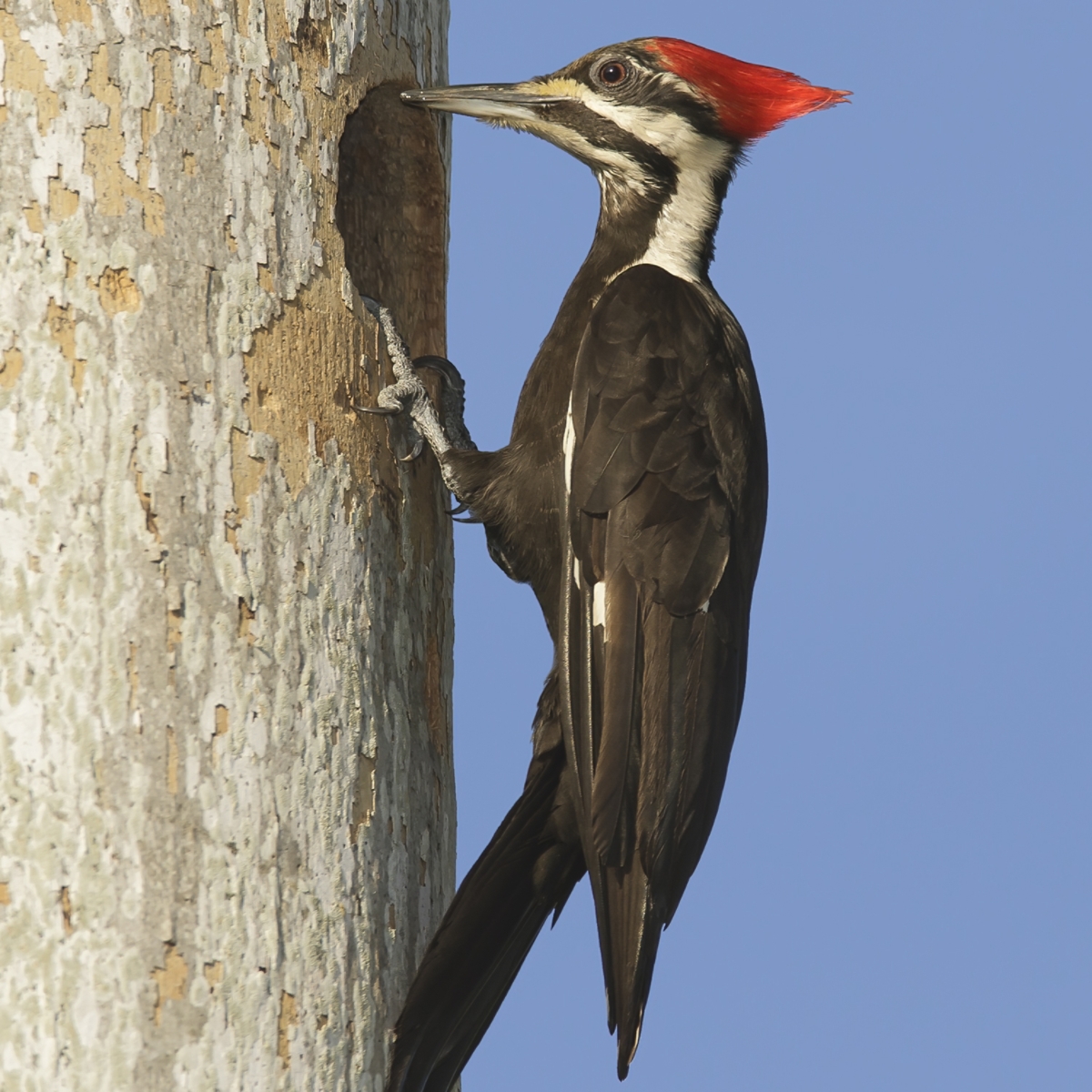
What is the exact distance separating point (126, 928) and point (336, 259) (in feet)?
3.57

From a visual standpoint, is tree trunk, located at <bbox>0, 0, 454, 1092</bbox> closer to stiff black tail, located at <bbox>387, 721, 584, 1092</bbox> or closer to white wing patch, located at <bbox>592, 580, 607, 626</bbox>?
stiff black tail, located at <bbox>387, 721, 584, 1092</bbox>

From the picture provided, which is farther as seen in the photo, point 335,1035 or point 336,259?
point 336,259

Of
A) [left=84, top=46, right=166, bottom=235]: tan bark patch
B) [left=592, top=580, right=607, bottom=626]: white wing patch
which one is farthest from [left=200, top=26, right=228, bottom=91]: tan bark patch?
[left=592, top=580, right=607, bottom=626]: white wing patch

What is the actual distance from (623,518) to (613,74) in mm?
1104

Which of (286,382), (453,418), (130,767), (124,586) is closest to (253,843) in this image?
(130,767)

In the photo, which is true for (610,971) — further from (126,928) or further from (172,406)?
(172,406)

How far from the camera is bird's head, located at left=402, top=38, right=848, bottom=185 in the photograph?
3256 millimetres

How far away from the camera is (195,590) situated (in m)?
1.96

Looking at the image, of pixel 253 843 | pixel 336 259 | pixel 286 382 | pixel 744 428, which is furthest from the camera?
pixel 744 428

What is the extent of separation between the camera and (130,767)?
6.05 ft

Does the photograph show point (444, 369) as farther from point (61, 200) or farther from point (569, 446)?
point (61, 200)

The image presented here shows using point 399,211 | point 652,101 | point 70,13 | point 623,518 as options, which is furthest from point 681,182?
point 70,13

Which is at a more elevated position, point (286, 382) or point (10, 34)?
point (10, 34)

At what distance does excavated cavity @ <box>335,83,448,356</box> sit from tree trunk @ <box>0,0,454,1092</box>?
1.43 ft
